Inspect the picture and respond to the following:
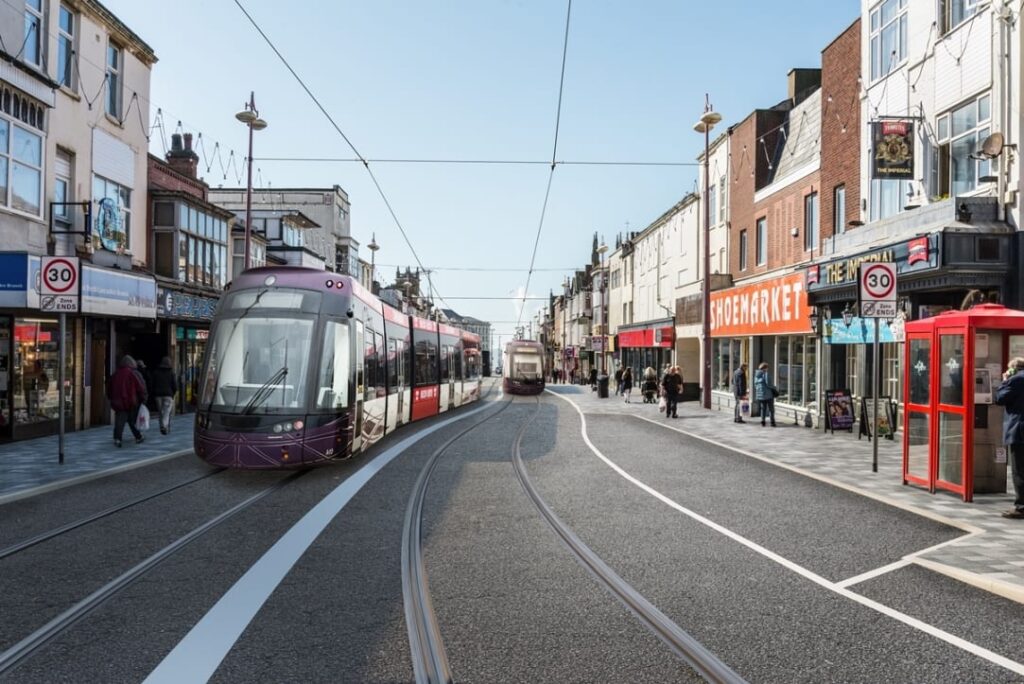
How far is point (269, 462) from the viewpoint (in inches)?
417

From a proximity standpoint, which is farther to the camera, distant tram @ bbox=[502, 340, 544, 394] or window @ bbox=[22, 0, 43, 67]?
distant tram @ bbox=[502, 340, 544, 394]

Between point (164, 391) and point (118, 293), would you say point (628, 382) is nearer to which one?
point (164, 391)

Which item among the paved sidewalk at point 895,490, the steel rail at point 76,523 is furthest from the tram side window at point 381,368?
the paved sidewalk at point 895,490

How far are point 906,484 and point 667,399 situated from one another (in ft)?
44.2

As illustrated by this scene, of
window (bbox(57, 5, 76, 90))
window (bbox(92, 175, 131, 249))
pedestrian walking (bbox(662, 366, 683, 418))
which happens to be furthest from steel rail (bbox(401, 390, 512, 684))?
pedestrian walking (bbox(662, 366, 683, 418))

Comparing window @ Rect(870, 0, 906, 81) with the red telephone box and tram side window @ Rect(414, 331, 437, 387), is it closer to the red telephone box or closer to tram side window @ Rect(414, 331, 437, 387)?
the red telephone box

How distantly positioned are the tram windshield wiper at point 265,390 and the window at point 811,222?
16.6 metres

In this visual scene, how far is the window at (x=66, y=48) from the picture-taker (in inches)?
706

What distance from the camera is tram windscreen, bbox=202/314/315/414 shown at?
10828 mm

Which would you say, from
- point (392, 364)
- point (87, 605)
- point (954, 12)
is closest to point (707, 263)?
point (954, 12)

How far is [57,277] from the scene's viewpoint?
12.3m

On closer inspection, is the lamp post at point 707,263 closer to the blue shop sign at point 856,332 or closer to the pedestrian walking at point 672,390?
the pedestrian walking at point 672,390

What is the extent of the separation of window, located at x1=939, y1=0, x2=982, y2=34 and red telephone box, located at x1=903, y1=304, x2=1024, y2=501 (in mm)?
7179

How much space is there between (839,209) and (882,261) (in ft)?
16.2
